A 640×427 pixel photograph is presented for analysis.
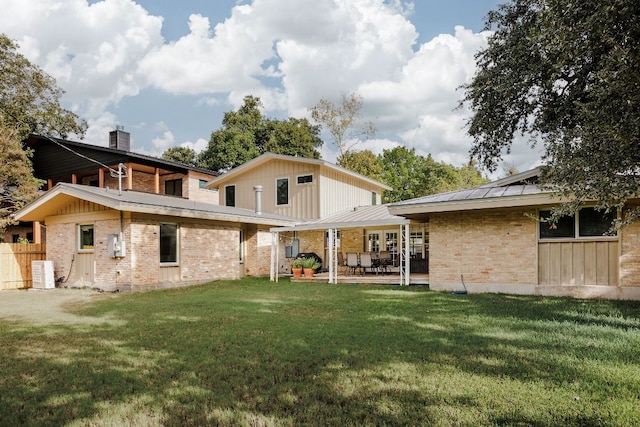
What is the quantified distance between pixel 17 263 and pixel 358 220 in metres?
12.8

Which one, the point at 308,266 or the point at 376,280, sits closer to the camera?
the point at 376,280

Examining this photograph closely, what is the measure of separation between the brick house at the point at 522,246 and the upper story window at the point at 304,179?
367 inches

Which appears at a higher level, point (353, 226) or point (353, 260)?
point (353, 226)

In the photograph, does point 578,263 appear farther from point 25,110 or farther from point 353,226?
point 25,110

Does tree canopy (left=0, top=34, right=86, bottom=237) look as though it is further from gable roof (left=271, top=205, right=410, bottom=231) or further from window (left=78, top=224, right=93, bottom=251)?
gable roof (left=271, top=205, right=410, bottom=231)

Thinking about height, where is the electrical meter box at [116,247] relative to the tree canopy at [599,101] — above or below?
below

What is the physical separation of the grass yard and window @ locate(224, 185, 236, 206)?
15349 millimetres

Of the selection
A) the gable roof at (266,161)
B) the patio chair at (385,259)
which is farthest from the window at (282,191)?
the patio chair at (385,259)

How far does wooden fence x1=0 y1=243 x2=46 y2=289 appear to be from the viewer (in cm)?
1530

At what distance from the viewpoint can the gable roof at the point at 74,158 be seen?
77.8ft

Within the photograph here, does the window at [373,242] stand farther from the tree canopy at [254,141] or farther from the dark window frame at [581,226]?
the tree canopy at [254,141]

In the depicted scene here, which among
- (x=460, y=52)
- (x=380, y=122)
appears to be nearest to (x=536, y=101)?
(x=460, y=52)

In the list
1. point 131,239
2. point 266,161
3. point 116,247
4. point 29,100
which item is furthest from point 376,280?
point 29,100

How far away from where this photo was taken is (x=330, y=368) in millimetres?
4703
